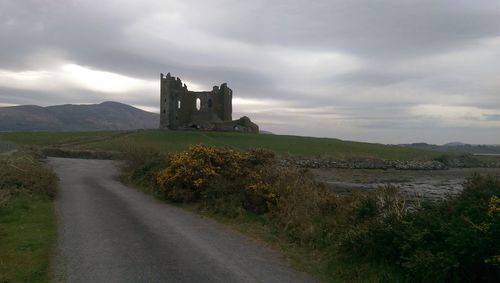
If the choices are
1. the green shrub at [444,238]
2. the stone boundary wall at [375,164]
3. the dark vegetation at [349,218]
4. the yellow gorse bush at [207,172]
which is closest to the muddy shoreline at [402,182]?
the yellow gorse bush at [207,172]

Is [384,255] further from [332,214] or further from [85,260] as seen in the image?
[85,260]

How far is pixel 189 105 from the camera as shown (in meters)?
79.1

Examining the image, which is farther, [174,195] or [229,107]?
[229,107]

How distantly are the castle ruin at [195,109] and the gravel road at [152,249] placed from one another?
203ft

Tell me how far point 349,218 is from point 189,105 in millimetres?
70388

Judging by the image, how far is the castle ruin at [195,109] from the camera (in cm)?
7750

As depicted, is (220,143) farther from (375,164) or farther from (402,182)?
(402,182)

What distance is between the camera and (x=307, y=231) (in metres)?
10.9

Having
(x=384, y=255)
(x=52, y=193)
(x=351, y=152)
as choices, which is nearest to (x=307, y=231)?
(x=384, y=255)

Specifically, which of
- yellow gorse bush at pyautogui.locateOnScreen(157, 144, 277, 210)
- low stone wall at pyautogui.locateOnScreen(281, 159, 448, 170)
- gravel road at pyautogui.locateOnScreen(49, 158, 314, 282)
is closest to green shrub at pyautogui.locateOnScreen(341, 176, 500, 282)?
gravel road at pyautogui.locateOnScreen(49, 158, 314, 282)

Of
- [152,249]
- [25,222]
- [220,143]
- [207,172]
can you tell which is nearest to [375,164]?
[220,143]

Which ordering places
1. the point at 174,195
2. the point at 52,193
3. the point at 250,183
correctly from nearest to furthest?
the point at 250,183 → the point at 174,195 → the point at 52,193

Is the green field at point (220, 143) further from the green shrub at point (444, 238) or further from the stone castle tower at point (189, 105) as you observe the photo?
the green shrub at point (444, 238)

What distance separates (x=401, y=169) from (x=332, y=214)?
130 feet
